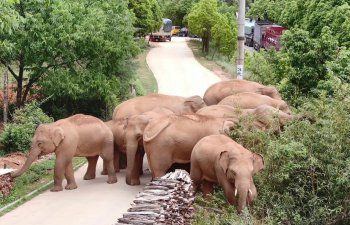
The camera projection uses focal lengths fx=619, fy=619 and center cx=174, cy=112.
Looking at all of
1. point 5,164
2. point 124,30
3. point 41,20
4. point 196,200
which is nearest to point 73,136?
point 5,164

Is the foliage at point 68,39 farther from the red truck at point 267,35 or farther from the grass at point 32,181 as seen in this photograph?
the red truck at point 267,35

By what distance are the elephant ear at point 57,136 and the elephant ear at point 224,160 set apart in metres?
4.10

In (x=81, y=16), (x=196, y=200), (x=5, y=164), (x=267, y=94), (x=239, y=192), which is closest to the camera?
(x=239, y=192)

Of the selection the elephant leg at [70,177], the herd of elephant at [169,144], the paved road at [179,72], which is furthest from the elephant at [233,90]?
the paved road at [179,72]

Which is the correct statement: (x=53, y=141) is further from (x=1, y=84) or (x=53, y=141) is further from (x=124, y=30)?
(x=1, y=84)

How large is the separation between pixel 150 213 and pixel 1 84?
17865 mm

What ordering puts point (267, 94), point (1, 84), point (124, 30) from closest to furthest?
1. point (267, 94)
2. point (124, 30)
3. point (1, 84)

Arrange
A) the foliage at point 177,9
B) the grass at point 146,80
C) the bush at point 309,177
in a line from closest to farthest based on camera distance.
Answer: the bush at point 309,177
the grass at point 146,80
the foliage at point 177,9

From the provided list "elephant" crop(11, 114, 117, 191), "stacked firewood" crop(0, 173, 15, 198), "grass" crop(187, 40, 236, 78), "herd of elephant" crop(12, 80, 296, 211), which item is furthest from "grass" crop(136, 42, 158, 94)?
"stacked firewood" crop(0, 173, 15, 198)

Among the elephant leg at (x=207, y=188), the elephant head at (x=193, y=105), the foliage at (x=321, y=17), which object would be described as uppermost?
the foliage at (x=321, y=17)

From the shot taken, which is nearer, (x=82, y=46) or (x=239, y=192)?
(x=239, y=192)

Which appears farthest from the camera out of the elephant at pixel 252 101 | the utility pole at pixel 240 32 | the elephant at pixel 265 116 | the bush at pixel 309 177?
the utility pole at pixel 240 32

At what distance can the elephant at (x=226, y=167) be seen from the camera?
38.2ft

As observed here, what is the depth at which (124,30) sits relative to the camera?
913 inches
